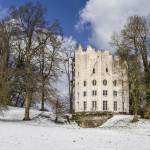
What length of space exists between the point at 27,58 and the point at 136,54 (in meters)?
14.1

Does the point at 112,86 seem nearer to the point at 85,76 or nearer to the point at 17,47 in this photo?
the point at 85,76

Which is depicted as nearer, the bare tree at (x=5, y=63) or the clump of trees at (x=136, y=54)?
the bare tree at (x=5, y=63)

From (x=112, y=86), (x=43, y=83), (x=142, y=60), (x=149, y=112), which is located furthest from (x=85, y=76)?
(x=43, y=83)

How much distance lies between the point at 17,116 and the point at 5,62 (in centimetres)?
824

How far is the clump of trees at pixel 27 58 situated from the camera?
1467 inches

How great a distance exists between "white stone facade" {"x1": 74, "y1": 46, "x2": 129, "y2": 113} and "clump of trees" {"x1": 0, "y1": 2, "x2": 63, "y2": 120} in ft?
130

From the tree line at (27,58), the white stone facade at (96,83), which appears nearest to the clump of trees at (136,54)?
the tree line at (27,58)

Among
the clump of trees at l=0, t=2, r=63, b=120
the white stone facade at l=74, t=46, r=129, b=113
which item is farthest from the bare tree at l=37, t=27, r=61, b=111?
the white stone facade at l=74, t=46, r=129, b=113

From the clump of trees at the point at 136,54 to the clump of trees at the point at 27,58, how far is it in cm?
875

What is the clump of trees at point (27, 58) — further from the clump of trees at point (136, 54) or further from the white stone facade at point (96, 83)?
the white stone facade at point (96, 83)

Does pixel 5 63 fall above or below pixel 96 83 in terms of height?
below

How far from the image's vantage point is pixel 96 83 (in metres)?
84.8

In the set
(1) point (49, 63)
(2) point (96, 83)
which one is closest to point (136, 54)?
(1) point (49, 63)

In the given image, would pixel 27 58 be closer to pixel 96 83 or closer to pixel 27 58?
pixel 27 58
